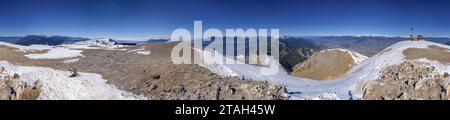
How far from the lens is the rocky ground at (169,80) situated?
23.1 m

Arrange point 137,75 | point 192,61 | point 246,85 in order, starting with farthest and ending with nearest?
point 192,61
point 137,75
point 246,85

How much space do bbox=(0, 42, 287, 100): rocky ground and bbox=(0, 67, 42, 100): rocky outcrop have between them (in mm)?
5179

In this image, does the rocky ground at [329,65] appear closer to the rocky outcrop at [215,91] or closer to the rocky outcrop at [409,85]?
the rocky outcrop at [409,85]

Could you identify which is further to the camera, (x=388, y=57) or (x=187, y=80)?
(x=388, y=57)

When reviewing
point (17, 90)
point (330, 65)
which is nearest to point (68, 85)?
point (17, 90)

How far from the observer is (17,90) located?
954 inches

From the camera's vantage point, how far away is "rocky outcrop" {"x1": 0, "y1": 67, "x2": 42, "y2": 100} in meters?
23.5

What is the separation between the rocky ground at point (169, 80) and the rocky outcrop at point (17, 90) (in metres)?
5.18

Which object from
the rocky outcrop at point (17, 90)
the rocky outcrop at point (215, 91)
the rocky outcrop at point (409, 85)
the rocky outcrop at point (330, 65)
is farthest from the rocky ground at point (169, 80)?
the rocky outcrop at point (330, 65)

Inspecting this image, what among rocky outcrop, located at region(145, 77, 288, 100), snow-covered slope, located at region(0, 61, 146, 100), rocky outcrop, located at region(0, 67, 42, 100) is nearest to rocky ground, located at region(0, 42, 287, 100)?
rocky outcrop, located at region(145, 77, 288, 100)

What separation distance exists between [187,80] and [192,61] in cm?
835
